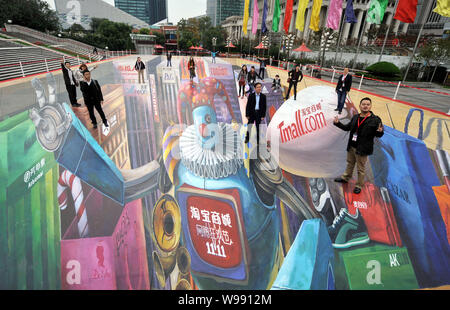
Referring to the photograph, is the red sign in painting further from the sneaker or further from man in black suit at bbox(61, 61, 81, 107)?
man in black suit at bbox(61, 61, 81, 107)

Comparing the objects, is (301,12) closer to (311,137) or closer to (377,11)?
(377,11)

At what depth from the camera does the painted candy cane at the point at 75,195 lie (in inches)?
185

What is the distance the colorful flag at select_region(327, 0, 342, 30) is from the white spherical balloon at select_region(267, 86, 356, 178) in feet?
36.1

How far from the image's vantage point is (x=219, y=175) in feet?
19.0

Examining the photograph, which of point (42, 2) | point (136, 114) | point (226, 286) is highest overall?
point (42, 2)

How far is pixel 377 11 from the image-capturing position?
1415 cm

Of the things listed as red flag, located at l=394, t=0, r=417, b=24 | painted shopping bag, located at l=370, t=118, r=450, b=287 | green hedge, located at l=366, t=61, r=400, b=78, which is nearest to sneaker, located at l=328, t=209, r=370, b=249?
painted shopping bag, located at l=370, t=118, r=450, b=287

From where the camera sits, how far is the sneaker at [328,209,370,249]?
4.44 meters

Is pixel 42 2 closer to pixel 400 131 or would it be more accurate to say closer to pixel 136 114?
pixel 136 114

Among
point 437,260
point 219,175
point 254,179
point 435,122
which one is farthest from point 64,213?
point 435,122

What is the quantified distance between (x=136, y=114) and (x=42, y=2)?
7698 cm

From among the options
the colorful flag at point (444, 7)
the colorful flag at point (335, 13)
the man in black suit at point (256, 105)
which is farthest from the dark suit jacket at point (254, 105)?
the colorful flag at point (335, 13)

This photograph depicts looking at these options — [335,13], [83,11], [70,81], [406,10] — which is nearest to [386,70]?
[335,13]

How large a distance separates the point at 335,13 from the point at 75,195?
58.2ft
